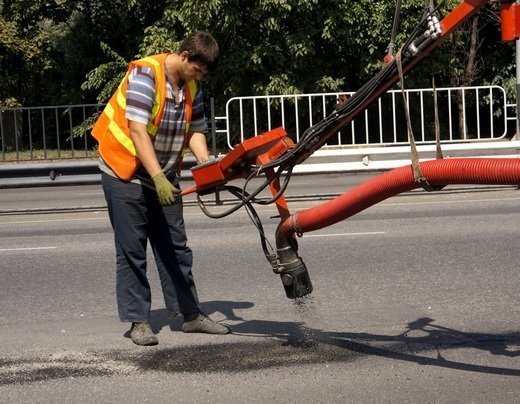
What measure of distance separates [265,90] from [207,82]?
62.2 inches

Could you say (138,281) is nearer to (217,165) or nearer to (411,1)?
(217,165)

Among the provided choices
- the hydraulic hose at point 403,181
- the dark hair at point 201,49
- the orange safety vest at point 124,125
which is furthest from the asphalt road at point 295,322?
the dark hair at point 201,49

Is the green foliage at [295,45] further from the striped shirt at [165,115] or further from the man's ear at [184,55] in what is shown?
the man's ear at [184,55]

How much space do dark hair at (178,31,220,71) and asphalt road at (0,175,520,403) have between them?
162 cm

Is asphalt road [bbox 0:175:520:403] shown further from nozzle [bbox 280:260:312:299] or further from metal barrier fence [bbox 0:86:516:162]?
metal barrier fence [bbox 0:86:516:162]

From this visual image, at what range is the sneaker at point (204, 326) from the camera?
6160 mm

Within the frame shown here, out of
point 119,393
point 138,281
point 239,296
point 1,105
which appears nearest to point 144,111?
point 138,281

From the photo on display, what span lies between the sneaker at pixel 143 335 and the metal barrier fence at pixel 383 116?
11409 mm

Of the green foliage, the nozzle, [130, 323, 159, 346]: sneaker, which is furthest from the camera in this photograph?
the green foliage

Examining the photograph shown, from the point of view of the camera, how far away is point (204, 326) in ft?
20.3

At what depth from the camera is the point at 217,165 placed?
5.51 meters

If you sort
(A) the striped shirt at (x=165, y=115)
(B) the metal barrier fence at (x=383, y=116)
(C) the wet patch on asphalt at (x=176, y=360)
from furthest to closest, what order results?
(B) the metal barrier fence at (x=383, y=116) → (A) the striped shirt at (x=165, y=115) → (C) the wet patch on asphalt at (x=176, y=360)

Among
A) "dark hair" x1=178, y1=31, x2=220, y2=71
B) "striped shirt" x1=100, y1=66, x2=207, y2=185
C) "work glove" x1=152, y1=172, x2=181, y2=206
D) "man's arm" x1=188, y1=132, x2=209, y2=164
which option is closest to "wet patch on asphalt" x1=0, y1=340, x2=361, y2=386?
"work glove" x1=152, y1=172, x2=181, y2=206

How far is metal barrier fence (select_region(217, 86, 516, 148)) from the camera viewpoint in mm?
17938
